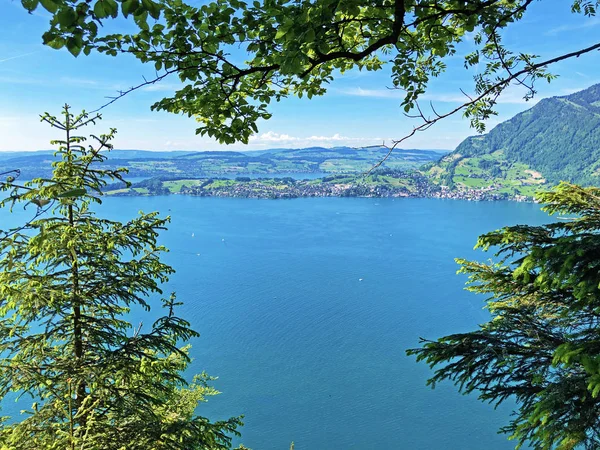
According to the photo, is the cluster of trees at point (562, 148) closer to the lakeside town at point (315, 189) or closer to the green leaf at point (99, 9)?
the lakeside town at point (315, 189)

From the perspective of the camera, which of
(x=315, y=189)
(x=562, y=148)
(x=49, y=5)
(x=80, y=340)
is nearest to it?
(x=49, y=5)

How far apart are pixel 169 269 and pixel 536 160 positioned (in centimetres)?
19279

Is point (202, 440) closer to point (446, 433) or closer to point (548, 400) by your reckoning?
point (548, 400)

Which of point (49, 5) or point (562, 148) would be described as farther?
point (562, 148)

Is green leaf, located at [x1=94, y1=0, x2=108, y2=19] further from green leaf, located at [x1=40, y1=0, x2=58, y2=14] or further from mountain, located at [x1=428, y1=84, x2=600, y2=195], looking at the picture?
mountain, located at [x1=428, y1=84, x2=600, y2=195]

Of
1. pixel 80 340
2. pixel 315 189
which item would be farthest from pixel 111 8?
pixel 315 189

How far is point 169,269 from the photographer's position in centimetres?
561

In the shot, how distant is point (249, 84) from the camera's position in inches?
118

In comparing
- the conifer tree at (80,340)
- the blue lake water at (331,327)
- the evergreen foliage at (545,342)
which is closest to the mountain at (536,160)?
the blue lake water at (331,327)

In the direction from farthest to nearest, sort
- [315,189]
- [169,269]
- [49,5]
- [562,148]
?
[562,148]
[315,189]
[169,269]
[49,5]

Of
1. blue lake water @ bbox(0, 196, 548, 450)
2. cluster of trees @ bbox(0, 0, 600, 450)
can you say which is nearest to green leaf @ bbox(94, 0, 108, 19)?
cluster of trees @ bbox(0, 0, 600, 450)

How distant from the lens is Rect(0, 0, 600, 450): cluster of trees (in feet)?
7.64

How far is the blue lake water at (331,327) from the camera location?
23.8 metres

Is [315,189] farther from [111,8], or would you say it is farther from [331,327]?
[111,8]
